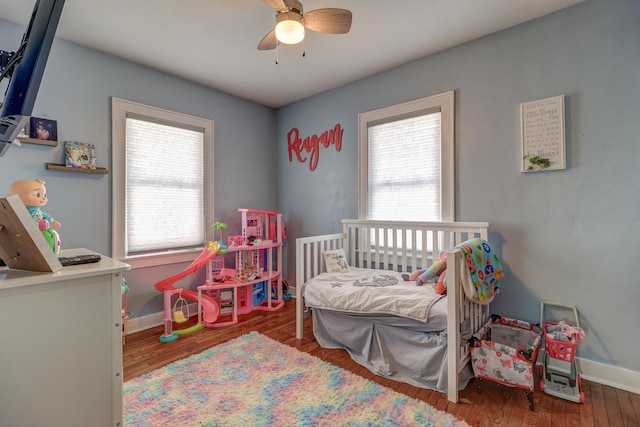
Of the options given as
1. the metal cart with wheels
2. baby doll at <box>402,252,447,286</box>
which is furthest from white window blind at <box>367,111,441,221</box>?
→ the metal cart with wheels

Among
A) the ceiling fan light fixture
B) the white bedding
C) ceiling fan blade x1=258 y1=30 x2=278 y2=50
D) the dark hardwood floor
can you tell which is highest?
ceiling fan blade x1=258 y1=30 x2=278 y2=50

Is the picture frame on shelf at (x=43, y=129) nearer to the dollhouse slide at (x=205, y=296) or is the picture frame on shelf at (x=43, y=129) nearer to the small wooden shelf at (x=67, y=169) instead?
the small wooden shelf at (x=67, y=169)

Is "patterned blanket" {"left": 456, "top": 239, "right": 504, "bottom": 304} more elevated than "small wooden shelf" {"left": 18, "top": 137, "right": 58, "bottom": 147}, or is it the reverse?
"small wooden shelf" {"left": 18, "top": 137, "right": 58, "bottom": 147}

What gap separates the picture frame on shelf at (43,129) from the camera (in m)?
2.16

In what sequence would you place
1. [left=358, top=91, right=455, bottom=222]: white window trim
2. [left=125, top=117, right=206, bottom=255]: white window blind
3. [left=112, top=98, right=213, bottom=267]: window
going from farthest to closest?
[left=125, top=117, right=206, bottom=255]: white window blind
[left=112, top=98, right=213, bottom=267]: window
[left=358, top=91, right=455, bottom=222]: white window trim

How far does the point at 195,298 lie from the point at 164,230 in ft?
2.47

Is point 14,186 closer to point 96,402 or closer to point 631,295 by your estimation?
point 96,402

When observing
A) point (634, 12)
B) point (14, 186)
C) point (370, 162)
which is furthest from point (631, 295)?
point (14, 186)

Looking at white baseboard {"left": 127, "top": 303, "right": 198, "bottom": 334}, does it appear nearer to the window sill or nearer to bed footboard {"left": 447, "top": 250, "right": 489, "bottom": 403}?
the window sill

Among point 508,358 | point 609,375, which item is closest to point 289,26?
point 508,358

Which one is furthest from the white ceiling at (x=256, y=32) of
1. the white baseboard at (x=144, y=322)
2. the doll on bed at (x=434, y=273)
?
the white baseboard at (x=144, y=322)

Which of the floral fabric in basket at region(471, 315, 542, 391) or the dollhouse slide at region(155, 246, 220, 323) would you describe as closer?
the floral fabric in basket at region(471, 315, 542, 391)

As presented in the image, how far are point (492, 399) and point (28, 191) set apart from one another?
2.58 meters

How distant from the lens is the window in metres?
2.59
